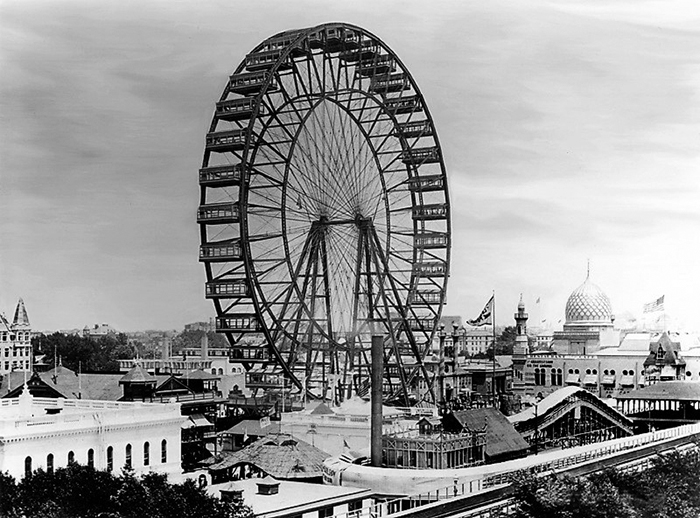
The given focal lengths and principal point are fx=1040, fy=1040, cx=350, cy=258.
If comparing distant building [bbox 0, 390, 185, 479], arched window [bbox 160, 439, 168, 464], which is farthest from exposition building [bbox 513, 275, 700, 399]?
distant building [bbox 0, 390, 185, 479]

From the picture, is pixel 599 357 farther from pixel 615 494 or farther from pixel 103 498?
pixel 103 498

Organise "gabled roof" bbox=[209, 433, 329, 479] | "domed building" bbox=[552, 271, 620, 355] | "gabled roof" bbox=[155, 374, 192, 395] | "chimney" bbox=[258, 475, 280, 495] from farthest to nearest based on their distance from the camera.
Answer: "domed building" bbox=[552, 271, 620, 355], "gabled roof" bbox=[155, 374, 192, 395], "gabled roof" bbox=[209, 433, 329, 479], "chimney" bbox=[258, 475, 280, 495]

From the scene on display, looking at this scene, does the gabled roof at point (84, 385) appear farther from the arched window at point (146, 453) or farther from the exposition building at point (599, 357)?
the exposition building at point (599, 357)

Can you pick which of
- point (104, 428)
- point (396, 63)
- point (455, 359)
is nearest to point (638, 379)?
point (455, 359)

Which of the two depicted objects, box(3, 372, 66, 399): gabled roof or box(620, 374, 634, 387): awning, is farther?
box(620, 374, 634, 387): awning

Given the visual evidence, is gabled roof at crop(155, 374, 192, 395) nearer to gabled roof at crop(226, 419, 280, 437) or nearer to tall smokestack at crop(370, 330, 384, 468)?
gabled roof at crop(226, 419, 280, 437)

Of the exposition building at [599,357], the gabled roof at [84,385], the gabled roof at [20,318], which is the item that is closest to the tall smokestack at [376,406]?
the gabled roof at [84,385]

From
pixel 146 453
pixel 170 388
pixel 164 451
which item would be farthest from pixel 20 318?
pixel 146 453
